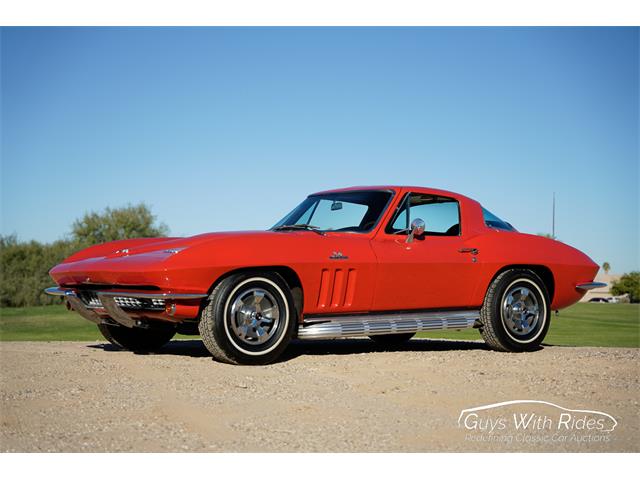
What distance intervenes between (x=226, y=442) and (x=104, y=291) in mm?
3209

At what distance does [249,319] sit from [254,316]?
0.18 ft

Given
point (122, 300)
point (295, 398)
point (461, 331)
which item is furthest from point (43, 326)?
point (295, 398)

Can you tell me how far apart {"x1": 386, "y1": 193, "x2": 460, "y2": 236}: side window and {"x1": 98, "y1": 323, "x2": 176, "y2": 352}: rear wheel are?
114 inches

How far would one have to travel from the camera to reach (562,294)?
957cm

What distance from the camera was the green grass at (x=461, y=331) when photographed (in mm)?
19438

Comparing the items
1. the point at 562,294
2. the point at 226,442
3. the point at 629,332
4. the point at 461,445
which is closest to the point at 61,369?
the point at 226,442

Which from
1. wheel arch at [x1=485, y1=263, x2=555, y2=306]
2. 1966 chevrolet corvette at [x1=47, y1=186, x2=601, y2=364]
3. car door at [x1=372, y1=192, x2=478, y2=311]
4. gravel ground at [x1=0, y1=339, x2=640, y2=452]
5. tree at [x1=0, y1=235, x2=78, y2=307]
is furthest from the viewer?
tree at [x1=0, y1=235, x2=78, y2=307]

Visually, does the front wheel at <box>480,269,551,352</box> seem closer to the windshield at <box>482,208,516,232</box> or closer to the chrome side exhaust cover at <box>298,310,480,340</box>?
the chrome side exhaust cover at <box>298,310,480,340</box>

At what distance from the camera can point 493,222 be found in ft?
31.2

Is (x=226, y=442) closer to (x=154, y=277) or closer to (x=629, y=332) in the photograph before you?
A: (x=154, y=277)

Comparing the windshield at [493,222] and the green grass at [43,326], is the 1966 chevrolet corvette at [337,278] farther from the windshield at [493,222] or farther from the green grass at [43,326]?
the green grass at [43,326]

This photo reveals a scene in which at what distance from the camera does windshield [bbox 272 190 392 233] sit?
27.5 ft

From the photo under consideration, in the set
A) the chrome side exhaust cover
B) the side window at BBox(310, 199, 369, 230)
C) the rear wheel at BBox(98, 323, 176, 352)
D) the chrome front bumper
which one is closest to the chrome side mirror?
the side window at BBox(310, 199, 369, 230)

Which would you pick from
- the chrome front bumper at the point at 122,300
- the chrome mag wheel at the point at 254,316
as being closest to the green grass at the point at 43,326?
the chrome front bumper at the point at 122,300
